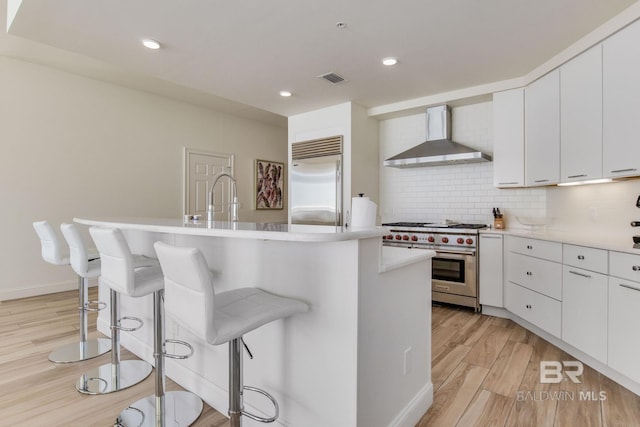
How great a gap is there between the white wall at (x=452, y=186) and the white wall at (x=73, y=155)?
11.2 feet

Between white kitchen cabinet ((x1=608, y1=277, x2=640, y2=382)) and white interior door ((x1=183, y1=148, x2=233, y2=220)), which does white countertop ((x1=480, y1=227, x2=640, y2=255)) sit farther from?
white interior door ((x1=183, y1=148, x2=233, y2=220))

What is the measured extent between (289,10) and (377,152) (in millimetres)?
2845

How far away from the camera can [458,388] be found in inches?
85.7

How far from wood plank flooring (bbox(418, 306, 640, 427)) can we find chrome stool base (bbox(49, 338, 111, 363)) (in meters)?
2.58

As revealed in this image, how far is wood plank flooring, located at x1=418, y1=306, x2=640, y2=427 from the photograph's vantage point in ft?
6.11

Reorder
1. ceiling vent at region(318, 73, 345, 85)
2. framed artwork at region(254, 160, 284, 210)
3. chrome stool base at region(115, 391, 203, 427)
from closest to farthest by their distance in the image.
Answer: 1. chrome stool base at region(115, 391, 203, 427)
2. ceiling vent at region(318, 73, 345, 85)
3. framed artwork at region(254, 160, 284, 210)

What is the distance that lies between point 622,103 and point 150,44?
3804 mm

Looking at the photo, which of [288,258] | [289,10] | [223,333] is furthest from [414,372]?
[289,10]

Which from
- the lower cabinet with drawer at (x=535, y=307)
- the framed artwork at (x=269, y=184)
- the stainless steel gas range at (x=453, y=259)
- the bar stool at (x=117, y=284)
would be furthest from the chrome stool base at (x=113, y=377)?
the framed artwork at (x=269, y=184)

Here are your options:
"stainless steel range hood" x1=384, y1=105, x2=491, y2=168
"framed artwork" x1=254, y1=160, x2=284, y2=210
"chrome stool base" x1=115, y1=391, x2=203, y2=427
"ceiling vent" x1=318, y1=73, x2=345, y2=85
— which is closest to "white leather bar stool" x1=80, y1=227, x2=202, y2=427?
"chrome stool base" x1=115, y1=391, x2=203, y2=427

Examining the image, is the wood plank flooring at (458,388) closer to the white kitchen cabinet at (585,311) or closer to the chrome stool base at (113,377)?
the chrome stool base at (113,377)

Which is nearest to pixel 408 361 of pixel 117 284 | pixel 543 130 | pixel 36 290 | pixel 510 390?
pixel 510 390

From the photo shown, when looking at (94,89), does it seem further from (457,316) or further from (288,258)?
(457,316)

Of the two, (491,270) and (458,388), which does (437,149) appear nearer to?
(491,270)
